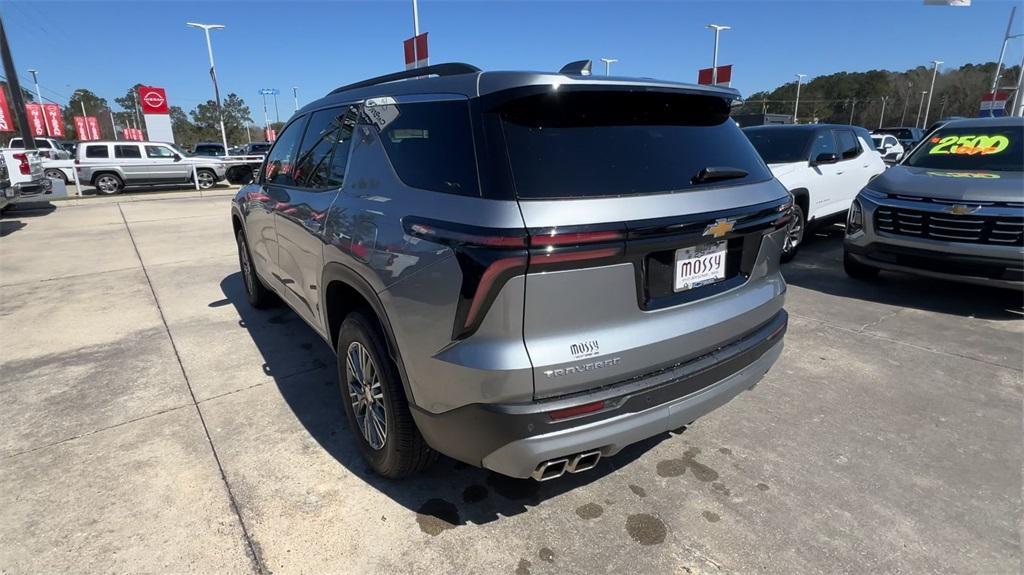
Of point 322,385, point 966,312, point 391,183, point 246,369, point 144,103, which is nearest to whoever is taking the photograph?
point 391,183

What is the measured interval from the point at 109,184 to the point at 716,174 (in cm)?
1966

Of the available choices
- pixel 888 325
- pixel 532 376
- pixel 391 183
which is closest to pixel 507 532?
pixel 532 376

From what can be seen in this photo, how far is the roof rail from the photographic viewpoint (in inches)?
92.1

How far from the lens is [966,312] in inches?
192

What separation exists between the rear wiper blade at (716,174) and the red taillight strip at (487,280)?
0.91m

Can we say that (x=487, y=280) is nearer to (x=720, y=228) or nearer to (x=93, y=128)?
(x=720, y=228)

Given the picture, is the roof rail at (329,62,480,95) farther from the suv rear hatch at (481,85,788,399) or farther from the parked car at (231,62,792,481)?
the suv rear hatch at (481,85,788,399)

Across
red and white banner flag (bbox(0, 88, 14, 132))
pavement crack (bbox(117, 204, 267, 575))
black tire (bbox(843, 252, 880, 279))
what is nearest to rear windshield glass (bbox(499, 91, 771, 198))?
pavement crack (bbox(117, 204, 267, 575))

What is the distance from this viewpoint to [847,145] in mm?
7969

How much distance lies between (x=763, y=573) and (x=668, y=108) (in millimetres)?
1895

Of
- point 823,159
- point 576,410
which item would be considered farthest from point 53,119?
point 576,410

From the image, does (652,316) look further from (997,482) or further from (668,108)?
(997,482)

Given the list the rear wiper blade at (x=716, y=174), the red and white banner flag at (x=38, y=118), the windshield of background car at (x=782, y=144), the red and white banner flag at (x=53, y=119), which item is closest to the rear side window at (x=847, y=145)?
the windshield of background car at (x=782, y=144)

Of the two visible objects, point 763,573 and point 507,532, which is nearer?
point 763,573
